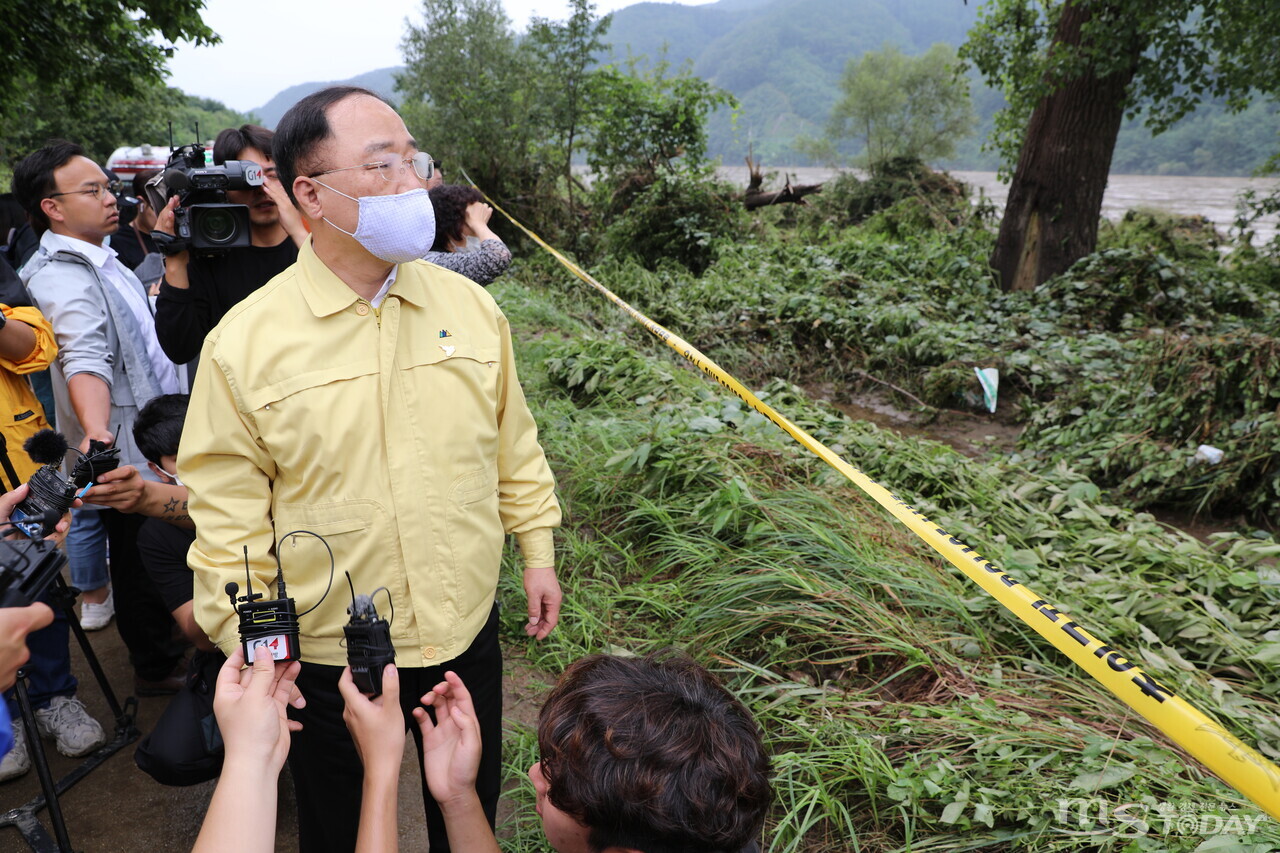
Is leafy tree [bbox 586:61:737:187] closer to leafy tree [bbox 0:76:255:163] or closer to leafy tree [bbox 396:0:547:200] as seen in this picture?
leafy tree [bbox 396:0:547:200]

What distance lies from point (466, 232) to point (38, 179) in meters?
1.63

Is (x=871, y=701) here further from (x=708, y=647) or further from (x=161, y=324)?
(x=161, y=324)

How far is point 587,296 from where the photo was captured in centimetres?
928

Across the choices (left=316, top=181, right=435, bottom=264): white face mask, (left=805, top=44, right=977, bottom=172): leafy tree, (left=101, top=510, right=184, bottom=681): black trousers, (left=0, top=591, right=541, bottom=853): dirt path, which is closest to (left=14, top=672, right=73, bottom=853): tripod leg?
(left=0, top=591, right=541, bottom=853): dirt path

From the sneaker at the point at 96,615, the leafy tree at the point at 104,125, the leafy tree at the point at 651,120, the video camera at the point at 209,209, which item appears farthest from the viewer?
the leafy tree at the point at 104,125

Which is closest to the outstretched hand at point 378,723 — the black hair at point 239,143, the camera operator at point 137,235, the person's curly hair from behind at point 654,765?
the person's curly hair from behind at point 654,765

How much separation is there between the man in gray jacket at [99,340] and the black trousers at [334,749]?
1497mm

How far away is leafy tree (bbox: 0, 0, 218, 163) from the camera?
7316mm

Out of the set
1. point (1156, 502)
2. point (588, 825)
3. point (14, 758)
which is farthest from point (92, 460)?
point (1156, 502)

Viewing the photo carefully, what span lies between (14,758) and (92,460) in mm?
1131

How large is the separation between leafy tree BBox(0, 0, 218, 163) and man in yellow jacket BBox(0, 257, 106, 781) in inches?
239

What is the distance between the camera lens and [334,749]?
62.7 inches

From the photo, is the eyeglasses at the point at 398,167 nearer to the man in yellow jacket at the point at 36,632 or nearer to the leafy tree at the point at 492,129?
the man in yellow jacket at the point at 36,632

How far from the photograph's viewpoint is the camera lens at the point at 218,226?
230 cm
